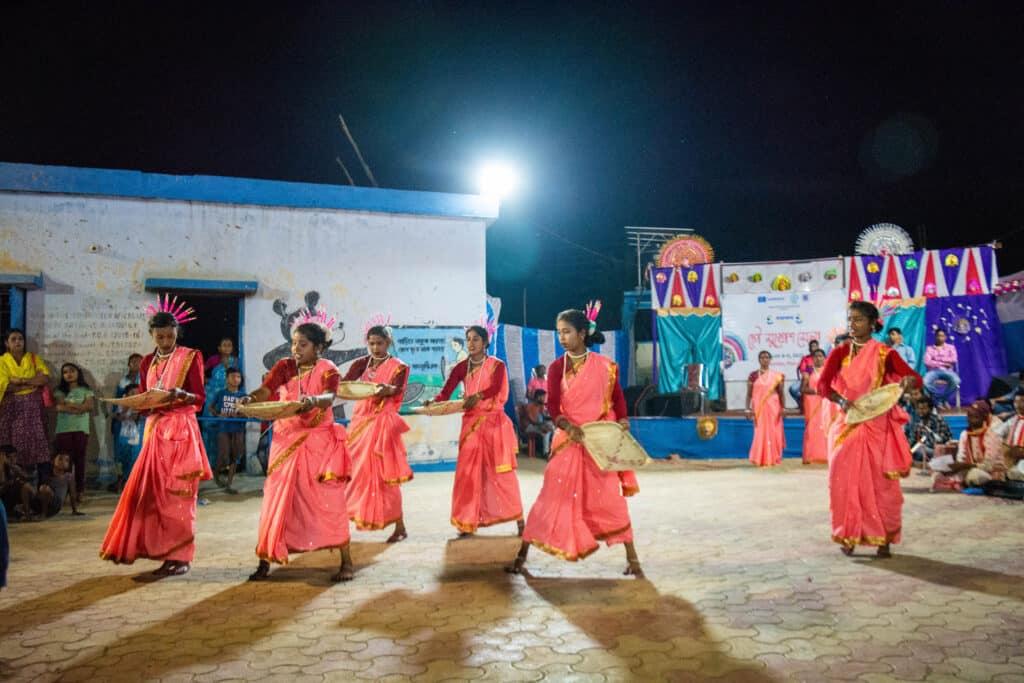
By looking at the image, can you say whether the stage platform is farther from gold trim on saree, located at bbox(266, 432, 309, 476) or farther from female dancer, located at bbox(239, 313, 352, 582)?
gold trim on saree, located at bbox(266, 432, 309, 476)

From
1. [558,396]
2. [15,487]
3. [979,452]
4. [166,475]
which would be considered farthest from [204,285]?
[979,452]

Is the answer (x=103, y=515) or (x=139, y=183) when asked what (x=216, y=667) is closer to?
(x=103, y=515)

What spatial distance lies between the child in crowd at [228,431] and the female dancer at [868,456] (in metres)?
7.21

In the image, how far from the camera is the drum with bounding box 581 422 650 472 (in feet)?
14.8

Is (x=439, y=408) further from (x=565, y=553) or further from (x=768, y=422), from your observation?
(x=768, y=422)

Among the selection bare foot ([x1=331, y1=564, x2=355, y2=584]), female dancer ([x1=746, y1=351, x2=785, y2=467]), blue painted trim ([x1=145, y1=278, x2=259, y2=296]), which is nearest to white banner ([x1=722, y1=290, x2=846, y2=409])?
female dancer ([x1=746, y1=351, x2=785, y2=467])

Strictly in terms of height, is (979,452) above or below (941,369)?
below

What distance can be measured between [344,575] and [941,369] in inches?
468

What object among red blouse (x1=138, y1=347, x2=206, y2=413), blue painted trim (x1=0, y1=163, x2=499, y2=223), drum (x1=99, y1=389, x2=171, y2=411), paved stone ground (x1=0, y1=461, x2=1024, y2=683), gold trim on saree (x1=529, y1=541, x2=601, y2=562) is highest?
blue painted trim (x1=0, y1=163, x2=499, y2=223)

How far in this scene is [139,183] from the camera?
10.3 meters

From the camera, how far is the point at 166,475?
506cm

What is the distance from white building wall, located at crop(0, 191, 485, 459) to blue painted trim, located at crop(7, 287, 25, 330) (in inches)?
4.5

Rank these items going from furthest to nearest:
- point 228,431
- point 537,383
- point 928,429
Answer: point 537,383
point 928,429
point 228,431

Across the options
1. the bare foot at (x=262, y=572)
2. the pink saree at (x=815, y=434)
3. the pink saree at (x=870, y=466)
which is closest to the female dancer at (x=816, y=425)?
the pink saree at (x=815, y=434)
